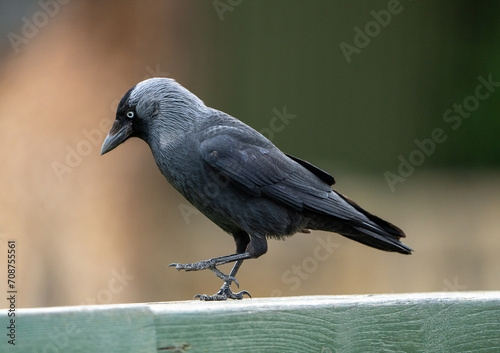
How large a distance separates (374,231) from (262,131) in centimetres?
365

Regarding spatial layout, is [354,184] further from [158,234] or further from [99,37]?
Answer: [99,37]

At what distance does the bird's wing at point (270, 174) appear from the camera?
3633 mm

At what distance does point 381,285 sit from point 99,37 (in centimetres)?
377

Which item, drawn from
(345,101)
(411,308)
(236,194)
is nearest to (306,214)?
(236,194)

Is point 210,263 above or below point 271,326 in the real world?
above

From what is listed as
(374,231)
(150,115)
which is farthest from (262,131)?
(150,115)

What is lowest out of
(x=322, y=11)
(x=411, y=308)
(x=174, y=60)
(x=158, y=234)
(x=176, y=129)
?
(x=411, y=308)

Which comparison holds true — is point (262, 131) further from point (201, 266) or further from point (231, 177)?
point (201, 266)

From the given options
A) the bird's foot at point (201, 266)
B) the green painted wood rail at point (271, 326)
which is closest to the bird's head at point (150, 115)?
the bird's foot at point (201, 266)

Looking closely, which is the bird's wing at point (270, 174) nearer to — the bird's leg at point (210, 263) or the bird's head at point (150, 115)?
the bird's head at point (150, 115)

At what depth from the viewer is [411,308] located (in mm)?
2555

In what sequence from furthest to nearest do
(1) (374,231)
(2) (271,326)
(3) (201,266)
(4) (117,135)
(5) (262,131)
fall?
1. (5) (262,131)
2. (1) (374,231)
3. (4) (117,135)
4. (3) (201,266)
5. (2) (271,326)

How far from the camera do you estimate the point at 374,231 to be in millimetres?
3934

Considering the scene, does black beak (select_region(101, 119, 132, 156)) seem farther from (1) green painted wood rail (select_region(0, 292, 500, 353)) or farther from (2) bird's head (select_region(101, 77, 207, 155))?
(1) green painted wood rail (select_region(0, 292, 500, 353))
